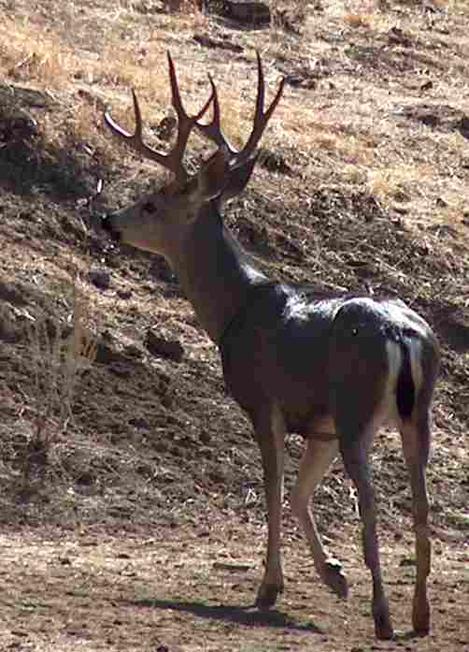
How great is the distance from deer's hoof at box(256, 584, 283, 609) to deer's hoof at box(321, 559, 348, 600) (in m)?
0.27

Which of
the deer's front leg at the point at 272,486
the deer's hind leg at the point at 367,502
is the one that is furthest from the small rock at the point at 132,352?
the deer's hind leg at the point at 367,502

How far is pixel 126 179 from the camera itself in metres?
18.7

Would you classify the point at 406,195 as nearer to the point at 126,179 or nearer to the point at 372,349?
the point at 126,179

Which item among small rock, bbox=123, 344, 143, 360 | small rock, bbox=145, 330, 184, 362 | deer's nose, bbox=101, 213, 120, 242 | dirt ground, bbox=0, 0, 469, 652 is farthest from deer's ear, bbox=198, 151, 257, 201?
small rock, bbox=145, 330, 184, 362

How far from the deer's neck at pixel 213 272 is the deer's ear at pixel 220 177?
0.11 meters

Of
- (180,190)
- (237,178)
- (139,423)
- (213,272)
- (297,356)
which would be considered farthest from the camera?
(139,423)

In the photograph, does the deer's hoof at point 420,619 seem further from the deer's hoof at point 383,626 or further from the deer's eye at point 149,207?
the deer's eye at point 149,207

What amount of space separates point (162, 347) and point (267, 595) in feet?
14.5

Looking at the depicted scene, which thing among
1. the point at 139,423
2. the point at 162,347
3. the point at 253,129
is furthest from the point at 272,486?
the point at 162,347

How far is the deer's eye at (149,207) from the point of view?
13.5 meters

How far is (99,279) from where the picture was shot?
17250 mm

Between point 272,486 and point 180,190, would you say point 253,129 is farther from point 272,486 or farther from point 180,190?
point 272,486

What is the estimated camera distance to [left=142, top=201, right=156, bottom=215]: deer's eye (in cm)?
1350

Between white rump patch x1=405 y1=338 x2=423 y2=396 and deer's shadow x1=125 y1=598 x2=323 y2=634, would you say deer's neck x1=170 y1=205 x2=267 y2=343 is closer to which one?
deer's shadow x1=125 y1=598 x2=323 y2=634
